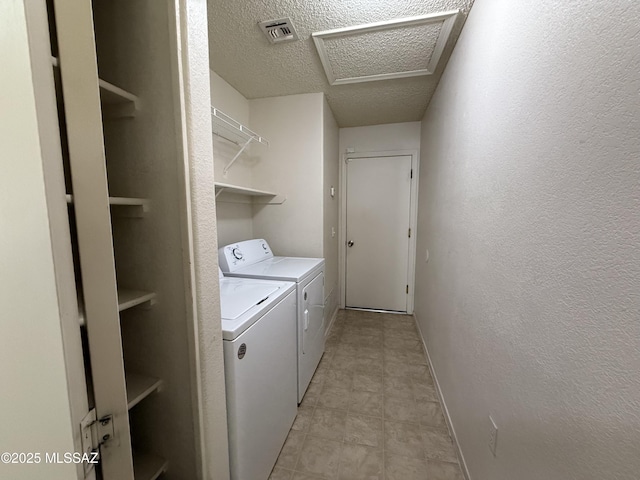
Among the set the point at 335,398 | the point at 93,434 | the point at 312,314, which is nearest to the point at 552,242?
the point at 93,434

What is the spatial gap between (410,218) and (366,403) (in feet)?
7.17

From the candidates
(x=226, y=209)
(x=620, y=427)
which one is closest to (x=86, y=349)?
(x=620, y=427)

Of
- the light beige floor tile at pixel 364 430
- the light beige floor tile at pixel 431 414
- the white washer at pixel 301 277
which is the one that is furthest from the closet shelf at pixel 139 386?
the light beige floor tile at pixel 431 414

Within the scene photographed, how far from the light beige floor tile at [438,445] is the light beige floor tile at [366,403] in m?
0.30

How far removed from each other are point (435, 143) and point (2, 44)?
2.48 m

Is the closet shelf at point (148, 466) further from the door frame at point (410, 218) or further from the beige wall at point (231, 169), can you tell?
the door frame at point (410, 218)

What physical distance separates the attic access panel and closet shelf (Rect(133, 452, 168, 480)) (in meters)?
2.21

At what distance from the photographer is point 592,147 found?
1.86 feet

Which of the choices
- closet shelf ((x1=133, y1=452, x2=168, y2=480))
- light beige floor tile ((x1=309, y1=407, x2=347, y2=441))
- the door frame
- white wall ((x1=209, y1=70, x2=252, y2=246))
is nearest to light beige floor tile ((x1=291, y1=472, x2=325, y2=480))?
light beige floor tile ((x1=309, y1=407, x2=347, y2=441))

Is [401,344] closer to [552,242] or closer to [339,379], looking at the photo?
[339,379]

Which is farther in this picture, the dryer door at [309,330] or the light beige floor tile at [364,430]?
the dryer door at [309,330]

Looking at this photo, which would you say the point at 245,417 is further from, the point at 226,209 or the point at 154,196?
the point at 226,209

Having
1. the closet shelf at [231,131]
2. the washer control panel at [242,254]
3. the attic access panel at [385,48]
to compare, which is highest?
the attic access panel at [385,48]

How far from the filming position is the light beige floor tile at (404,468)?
1320 mm
